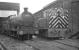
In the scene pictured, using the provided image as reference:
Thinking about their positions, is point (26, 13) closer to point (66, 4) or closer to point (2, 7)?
point (66, 4)

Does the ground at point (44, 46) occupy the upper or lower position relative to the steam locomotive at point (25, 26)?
lower

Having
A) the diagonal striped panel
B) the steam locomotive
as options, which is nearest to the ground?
the steam locomotive

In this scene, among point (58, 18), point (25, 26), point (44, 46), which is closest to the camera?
point (44, 46)

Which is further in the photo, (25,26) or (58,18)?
(25,26)

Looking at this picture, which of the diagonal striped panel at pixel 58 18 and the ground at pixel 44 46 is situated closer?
the ground at pixel 44 46

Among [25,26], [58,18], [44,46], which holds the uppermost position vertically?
[58,18]

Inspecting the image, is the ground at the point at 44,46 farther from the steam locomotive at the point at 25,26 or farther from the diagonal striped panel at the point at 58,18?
the diagonal striped panel at the point at 58,18

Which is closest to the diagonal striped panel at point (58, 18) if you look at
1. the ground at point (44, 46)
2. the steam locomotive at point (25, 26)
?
the steam locomotive at point (25, 26)

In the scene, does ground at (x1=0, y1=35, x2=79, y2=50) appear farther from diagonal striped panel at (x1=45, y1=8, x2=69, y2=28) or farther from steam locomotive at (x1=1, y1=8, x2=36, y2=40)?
diagonal striped panel at (x1=45, y1=8, x2=69, y2=28)

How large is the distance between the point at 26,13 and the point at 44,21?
137 cm

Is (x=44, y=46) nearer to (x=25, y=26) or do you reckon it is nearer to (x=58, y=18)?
(x=58, y=18)

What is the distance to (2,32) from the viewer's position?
49.7 feet

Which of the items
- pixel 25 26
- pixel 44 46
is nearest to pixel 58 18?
pixel 25 26

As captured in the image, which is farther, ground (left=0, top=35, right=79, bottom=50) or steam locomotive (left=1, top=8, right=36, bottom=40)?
steam locomotive (left=1, top=8, right=36, bottom=40)
